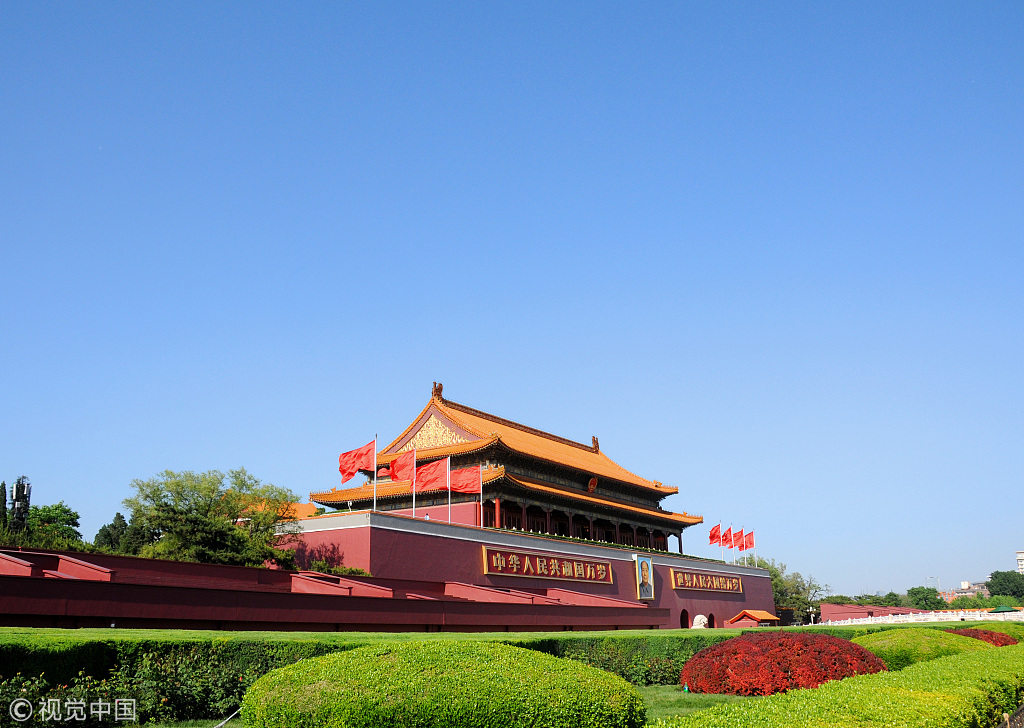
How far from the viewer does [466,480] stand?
32375mm

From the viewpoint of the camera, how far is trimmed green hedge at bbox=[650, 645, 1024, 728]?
667 centimetres

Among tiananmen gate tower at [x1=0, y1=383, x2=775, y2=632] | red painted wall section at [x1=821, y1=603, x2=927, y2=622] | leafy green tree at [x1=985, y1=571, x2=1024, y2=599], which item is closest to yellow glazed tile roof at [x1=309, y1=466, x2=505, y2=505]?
tiananmen gate tower at [x1=0, y1=383, x2=775, y2=632]

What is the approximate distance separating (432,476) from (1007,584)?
4904 inches

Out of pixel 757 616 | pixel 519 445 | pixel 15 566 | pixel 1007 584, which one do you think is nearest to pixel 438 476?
pixel 519 445

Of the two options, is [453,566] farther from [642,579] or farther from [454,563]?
[642,579]

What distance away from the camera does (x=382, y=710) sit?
21.4 feet

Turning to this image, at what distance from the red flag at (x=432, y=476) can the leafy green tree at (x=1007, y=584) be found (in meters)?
122

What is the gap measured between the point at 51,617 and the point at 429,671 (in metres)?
9.28

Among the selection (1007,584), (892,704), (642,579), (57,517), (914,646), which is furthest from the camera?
(1007,584)

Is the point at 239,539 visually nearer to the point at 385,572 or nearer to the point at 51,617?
the point at 385,572

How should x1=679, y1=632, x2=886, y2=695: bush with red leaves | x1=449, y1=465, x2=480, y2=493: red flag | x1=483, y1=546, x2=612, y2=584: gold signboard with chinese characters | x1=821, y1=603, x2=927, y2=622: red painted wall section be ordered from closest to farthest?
x1=679, y1=632, x2=886, y2=695: bush with red leaves
x1=483, y1=546, x2=612, y2=584: gold signboard with chinese characters
x1=449, y1=465, x2=480, y2=493: red flag
x1=821, y1=603, x2=927, y2=622: red painted wall section

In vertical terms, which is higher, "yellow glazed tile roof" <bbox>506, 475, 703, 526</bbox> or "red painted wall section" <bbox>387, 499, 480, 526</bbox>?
"yellow glazed tile roof" <bbox>506, 475, 703, 526</bbox>

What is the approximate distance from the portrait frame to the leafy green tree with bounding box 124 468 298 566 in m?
16.3

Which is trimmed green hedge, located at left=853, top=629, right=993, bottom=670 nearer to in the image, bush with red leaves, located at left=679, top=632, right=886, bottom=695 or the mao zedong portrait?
bush with red leaves, located at left=679, top=632, right=886, bottom=695
